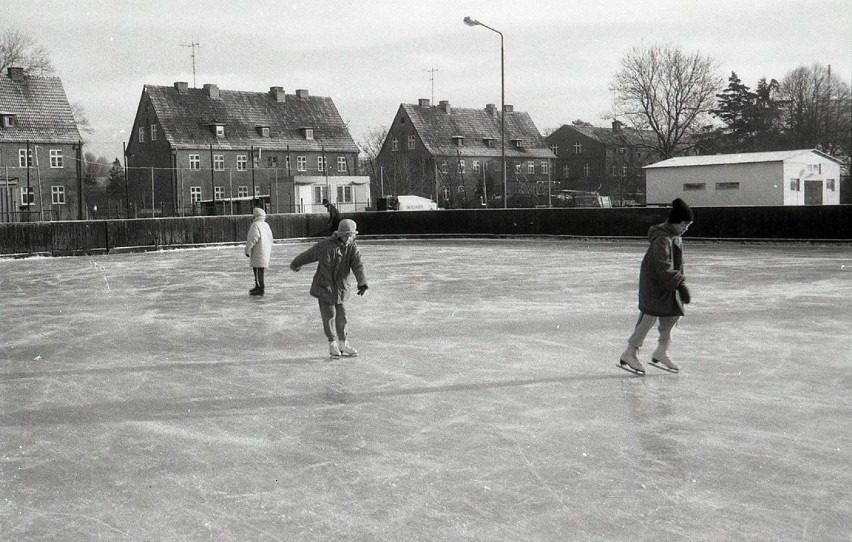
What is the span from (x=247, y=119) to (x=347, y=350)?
5402 centimetres

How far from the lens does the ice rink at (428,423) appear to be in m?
4.20

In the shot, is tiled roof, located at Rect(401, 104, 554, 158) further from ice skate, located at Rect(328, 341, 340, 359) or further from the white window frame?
ice skate, located at Rect(328, 341, 340, 359)

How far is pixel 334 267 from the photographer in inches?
325

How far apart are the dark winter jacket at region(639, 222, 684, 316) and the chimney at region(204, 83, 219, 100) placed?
2212 inches

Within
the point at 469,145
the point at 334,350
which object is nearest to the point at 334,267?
the point at 334,350

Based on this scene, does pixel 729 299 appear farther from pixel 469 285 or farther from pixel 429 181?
pixel 429 181

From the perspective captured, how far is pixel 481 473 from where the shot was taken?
191 inches

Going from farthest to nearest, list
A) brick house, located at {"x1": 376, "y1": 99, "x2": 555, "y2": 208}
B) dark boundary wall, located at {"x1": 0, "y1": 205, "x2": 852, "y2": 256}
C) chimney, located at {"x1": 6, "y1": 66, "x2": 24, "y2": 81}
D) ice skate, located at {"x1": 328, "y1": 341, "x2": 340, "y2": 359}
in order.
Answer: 1. brick house, located at {"x1": 376, "y1": 99, "x2": 555, "y2": 208}
2. chimney, located at {"x1": 6, "y1": 66, "x2": 24, "y2": 81}
3. dark boundary wall, located at {"x1": 0, "y1": 205, "x2": 852, "y2": 256}
4. ice skate, located at {"x1": 328, "y1": 341, "x2": 340, "y2": 359}

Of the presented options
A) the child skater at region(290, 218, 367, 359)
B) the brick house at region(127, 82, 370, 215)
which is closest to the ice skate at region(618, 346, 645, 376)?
the child skater at region(290, 218, 367, 359)

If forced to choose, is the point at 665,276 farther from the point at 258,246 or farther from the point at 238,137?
the point at 238,137

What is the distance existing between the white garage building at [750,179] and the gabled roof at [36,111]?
3144 cm

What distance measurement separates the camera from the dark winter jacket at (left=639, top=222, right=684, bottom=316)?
6.99 metres

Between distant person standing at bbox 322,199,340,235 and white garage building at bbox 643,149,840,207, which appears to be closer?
distant person standing at bbox 322,199,340,235

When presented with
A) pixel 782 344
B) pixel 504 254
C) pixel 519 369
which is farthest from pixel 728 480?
pixel 504 254
